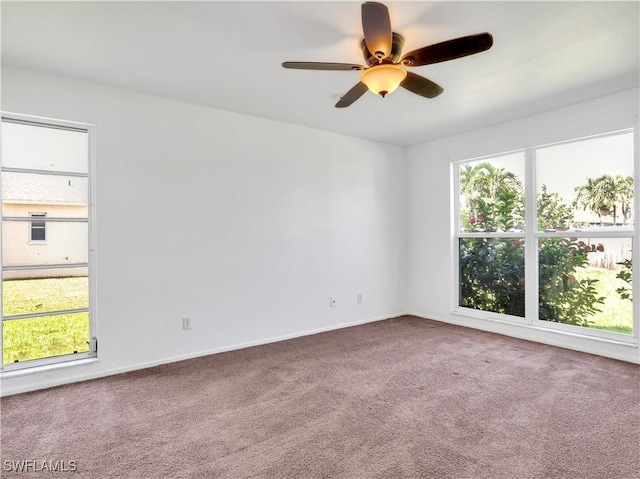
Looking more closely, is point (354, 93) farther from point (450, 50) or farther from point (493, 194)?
point (493, 194)

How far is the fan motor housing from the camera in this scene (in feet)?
7.03

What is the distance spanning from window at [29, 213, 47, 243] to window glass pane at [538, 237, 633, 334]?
5.08 meters

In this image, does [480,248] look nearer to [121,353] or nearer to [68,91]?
[121,353]

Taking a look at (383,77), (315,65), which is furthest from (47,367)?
(383,77)

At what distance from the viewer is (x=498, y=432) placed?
2.18 m

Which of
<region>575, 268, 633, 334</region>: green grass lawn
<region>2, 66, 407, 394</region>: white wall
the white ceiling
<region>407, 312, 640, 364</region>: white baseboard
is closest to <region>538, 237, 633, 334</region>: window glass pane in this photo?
A: <region>575, 268, 633, 334</region>: green grass lawn

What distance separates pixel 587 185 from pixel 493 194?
3.36 ft

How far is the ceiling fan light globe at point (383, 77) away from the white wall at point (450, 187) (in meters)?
2.55

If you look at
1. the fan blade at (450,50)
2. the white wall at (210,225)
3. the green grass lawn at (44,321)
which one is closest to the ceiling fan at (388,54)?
the fan blade at (450,50)

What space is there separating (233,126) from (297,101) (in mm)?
801

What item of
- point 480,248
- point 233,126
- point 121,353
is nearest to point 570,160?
point 480,248

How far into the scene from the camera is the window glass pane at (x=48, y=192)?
287cm

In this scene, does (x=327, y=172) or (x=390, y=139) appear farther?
(x=390, y=139)

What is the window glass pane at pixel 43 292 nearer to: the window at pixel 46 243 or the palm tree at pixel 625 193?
the window at pixel 46 243
